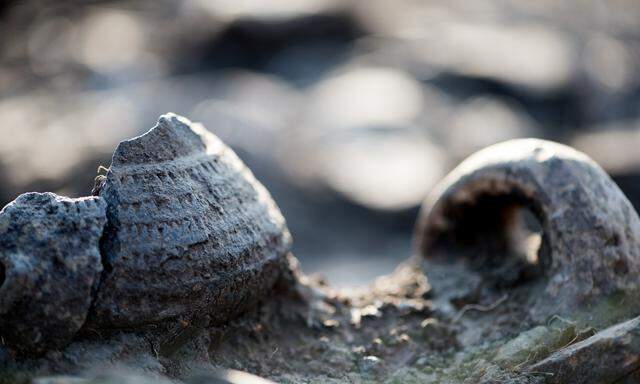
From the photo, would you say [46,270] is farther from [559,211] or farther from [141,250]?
[559,211]

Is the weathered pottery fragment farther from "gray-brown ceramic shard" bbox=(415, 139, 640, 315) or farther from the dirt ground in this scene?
"gray-brown ceramic shard" bbox=(415, 139, 640, 315)

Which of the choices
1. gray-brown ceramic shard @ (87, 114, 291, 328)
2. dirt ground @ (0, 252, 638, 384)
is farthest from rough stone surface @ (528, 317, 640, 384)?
gray-brown ceramic shard @ (87, 114, 291, 328)

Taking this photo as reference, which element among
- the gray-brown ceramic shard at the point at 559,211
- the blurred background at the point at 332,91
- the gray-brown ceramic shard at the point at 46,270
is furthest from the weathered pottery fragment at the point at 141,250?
the blurred background at the point at 332,91

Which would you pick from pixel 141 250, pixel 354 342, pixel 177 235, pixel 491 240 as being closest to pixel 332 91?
pixel 491 240

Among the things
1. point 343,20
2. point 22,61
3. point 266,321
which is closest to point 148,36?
point 22,61

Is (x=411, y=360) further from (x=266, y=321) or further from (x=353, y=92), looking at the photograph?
(x=353, y=92)

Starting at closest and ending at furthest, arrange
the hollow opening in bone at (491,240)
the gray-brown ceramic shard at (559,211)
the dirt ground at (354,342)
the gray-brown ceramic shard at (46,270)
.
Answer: the gray-brown ceramic shard at (46,270), the dirt ground at (354,342), the gray-brown ceramic shard at (559,211), the hollow opening in bone at (491,240)

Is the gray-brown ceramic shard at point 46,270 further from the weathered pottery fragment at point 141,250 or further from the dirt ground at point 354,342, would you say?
the dirt ground at point 354,342
